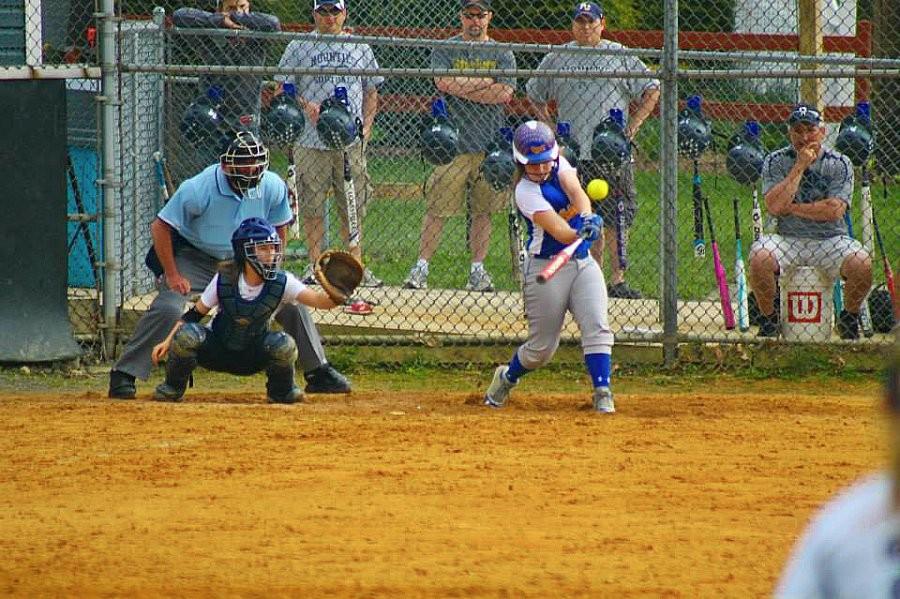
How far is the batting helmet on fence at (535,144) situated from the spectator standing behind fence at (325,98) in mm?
2685

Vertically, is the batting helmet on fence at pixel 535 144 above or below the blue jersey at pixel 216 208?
above

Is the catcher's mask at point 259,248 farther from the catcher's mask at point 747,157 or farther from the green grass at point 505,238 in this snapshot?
the catcher's mask at point 747,157

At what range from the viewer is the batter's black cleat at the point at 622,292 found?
10734 millimetres

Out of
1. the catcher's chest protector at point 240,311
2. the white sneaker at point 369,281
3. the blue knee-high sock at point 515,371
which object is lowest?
the white sneaker at point 369,281

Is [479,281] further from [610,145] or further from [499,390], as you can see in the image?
[499,390]

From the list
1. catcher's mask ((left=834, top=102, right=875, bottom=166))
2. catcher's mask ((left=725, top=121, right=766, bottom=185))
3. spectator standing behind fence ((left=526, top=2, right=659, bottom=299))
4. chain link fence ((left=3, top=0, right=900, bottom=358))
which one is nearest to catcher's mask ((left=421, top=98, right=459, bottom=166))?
chain link fence ((left=3, top=0, right=900, bottom=358))

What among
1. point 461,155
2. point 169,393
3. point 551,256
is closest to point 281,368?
point 169,393

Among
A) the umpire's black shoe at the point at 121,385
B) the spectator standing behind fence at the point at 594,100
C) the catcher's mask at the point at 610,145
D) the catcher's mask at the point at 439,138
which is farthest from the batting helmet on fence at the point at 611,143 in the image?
the umpire's black shoe at the point at 121,385

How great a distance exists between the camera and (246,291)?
27.4 ft

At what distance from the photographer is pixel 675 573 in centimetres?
520

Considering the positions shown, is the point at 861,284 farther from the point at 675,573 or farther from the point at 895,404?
the point at 895,404

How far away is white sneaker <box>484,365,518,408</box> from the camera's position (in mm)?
8555

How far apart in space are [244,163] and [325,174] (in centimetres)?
222

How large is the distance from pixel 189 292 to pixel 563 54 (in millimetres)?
3382
